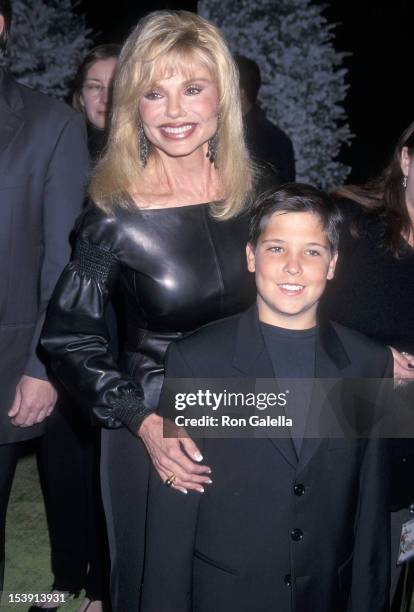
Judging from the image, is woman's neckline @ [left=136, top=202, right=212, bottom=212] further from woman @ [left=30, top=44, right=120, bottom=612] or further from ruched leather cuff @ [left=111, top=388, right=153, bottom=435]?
woman @ [left=30, top=44, right=120, bottom=612]

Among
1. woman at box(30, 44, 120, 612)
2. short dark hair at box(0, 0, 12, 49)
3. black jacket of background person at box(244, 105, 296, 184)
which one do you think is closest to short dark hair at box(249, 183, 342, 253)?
short dark hair at box(0, 0, 12, 49)

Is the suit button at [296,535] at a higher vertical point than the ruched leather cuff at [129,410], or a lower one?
lower

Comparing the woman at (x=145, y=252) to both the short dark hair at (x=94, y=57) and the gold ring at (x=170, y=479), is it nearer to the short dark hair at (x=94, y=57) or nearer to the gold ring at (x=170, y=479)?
the gold ring at (x=170, y=479)

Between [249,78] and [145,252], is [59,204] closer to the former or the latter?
[145,252]

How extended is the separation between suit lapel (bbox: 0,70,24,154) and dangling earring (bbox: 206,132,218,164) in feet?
1.70

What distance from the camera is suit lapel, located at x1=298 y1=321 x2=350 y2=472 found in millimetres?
1777

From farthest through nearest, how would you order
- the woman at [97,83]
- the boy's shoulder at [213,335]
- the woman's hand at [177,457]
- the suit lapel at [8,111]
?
the woman at [97,83]
the suit lapel at [8,111]
the boy's shoulder at [213,335]
the woman's hand at [177,457]

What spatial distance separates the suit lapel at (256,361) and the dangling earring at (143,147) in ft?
1.79

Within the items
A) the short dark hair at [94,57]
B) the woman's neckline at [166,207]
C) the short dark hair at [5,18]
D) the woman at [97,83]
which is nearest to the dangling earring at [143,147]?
the woman's neckline at [166,207]

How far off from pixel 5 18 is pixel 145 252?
752mm

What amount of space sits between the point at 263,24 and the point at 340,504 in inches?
322

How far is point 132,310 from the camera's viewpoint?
6.63ft

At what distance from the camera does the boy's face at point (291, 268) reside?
5.94 feet

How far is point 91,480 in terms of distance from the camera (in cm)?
297
